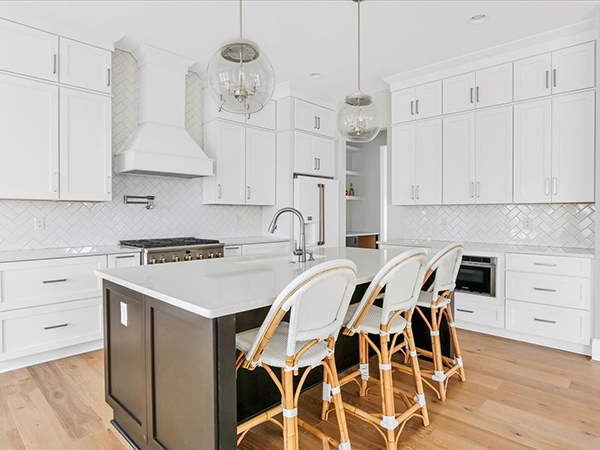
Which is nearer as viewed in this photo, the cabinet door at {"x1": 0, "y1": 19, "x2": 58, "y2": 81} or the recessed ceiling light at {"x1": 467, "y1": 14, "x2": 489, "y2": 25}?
the cabinet door at {"x1": 0, "y1": 19, "x2": 58, "y2": 81}

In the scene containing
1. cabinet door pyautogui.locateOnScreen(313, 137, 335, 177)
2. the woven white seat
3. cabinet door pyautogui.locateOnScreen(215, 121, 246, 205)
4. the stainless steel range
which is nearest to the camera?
the woven white seat

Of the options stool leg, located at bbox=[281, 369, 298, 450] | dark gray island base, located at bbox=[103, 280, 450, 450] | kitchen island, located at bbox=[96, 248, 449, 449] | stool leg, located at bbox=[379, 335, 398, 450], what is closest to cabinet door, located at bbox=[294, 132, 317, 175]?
kitchen island, located at bbox=[96, 248, 449, 449]

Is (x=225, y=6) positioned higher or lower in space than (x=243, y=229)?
higher

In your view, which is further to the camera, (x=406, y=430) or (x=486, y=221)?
(x=486, y=221)

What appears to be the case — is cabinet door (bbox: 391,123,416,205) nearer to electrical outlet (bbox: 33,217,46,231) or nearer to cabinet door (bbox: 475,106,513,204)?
cabinet door (bbox: 475,106,513,204)

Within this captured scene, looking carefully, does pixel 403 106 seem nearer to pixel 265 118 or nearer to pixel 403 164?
pixel 403 164

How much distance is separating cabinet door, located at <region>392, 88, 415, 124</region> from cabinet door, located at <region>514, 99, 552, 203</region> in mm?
1154

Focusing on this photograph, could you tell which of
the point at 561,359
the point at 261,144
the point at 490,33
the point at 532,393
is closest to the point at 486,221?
the point at 561,359

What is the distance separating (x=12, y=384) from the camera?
2.66 meters

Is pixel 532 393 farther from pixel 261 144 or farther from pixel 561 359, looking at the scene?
pixel 261 144

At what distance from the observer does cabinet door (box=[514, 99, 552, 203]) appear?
3602mm

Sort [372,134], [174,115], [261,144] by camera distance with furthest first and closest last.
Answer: [261,144], [174,115], [372,134]

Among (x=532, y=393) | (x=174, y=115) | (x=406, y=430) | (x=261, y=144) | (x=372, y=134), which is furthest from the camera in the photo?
(x=261, y=144)

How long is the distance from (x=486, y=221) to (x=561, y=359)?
1.64m
